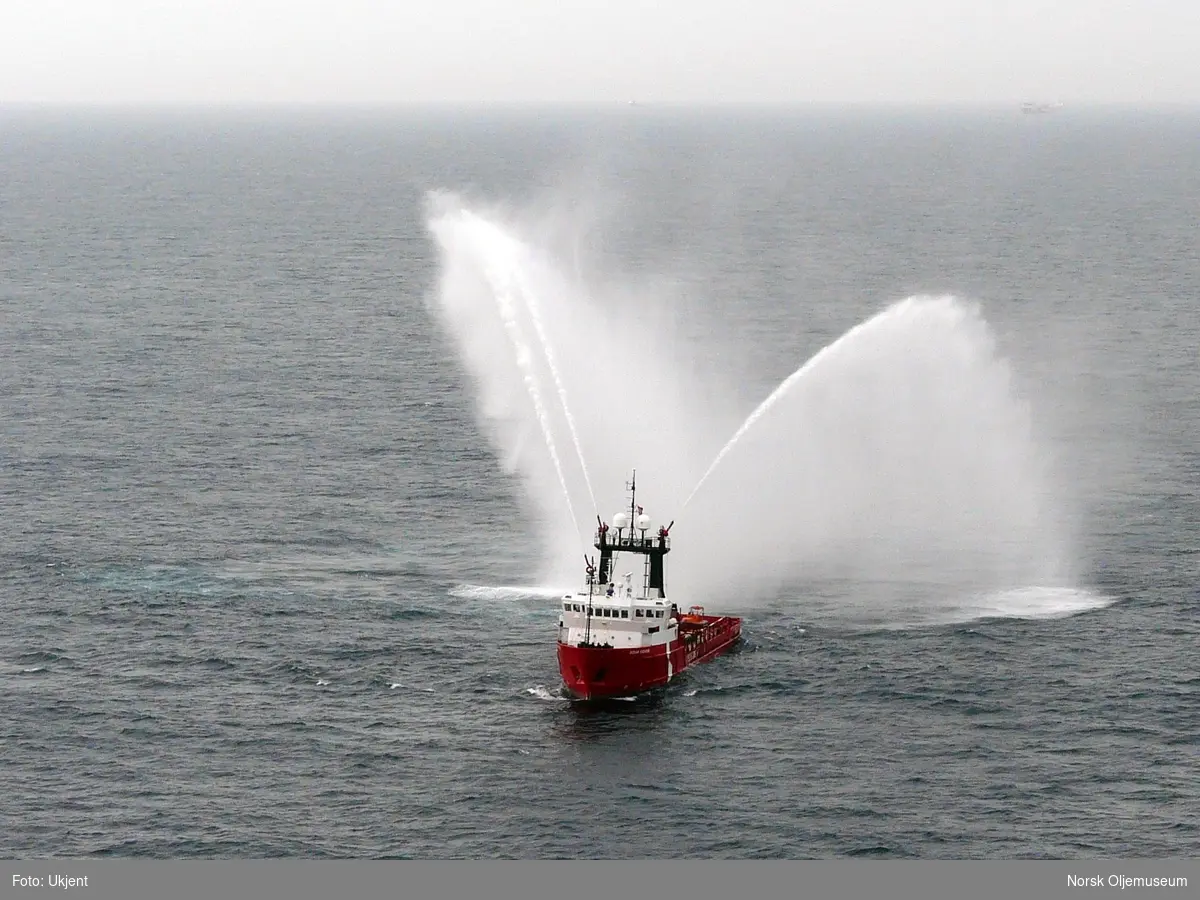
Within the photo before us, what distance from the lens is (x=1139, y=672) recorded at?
4437 inches

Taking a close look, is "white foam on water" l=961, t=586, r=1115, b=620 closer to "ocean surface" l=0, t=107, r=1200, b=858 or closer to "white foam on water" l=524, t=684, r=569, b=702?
"ocean surface" l=0, t=107, r=1200, b=858

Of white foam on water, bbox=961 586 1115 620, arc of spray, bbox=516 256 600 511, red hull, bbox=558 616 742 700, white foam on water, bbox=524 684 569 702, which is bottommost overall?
white foam on water, bbox=524 684 569 702

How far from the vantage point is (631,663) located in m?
113

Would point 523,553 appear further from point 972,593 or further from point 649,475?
point 972,593

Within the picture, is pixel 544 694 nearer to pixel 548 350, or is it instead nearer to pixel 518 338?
pixel 518 338

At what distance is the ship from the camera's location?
366 feet

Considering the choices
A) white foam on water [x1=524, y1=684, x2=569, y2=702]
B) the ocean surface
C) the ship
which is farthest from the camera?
the ship

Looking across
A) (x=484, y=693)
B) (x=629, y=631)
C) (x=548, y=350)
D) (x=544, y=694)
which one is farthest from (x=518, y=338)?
(x=484, y=693)

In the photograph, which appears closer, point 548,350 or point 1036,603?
point 1036,603

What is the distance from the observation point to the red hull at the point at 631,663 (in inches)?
4382

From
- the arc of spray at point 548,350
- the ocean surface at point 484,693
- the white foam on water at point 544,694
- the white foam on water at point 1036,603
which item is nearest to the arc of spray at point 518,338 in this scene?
the arc of spray at point 548,350

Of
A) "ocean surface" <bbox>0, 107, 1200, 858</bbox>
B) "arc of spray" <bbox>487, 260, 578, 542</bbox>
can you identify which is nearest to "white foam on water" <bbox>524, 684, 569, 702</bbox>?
"ocean surface" <bbox>0, 107, 1200, 858</bbox>

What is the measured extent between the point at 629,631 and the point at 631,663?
3178 millimetres

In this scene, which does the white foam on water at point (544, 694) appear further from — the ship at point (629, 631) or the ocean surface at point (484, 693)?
the ship at point (629, 631)
